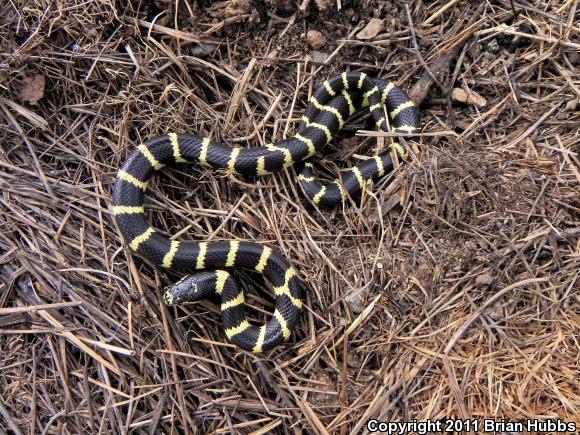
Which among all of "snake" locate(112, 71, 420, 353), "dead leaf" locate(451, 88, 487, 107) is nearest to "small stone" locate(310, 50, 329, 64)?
"snake" locate(112, 71, 420, 353)

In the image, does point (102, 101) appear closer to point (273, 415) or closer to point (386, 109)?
point (386, 109)

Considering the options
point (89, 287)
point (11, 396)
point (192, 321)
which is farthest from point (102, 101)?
point (11, 396)

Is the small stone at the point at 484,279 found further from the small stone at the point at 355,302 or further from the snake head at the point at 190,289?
the snake head at the point at 190,289

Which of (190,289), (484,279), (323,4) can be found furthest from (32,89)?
(484,279)

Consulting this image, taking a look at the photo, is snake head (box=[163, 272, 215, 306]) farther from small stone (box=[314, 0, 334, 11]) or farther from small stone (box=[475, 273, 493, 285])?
small stone (box=[314, 0, 334, 11])

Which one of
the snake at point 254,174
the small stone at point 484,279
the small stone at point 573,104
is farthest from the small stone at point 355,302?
the small stone at point 573,104
